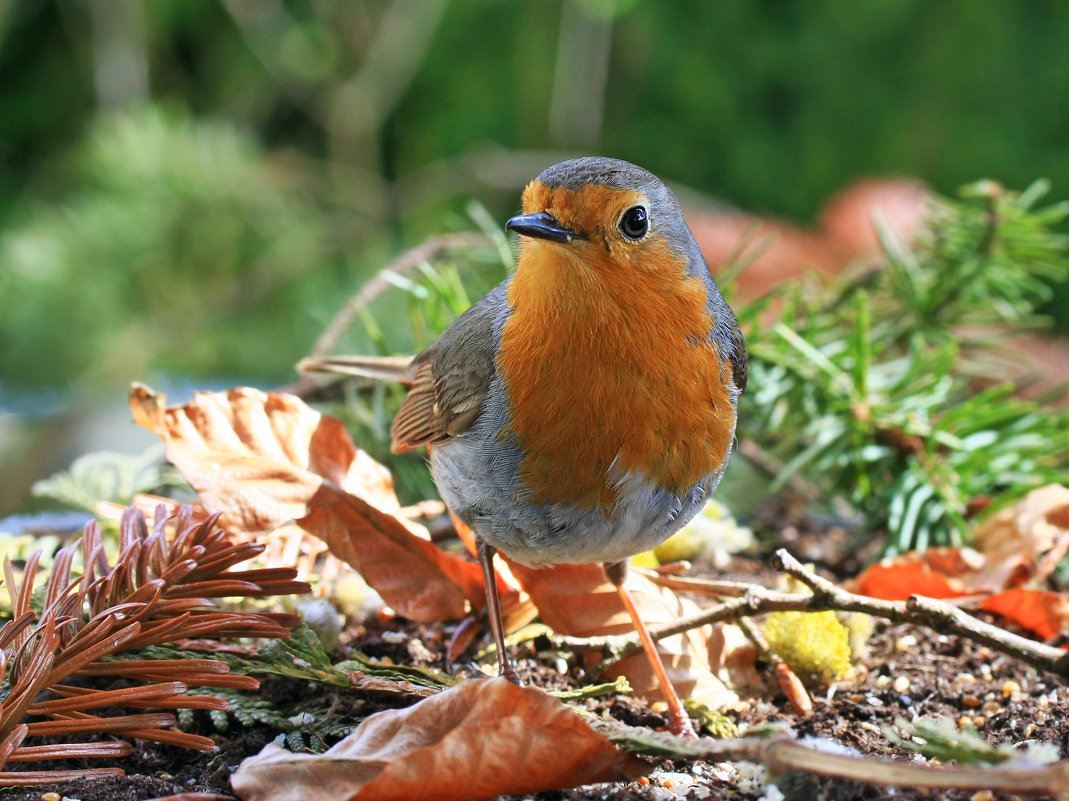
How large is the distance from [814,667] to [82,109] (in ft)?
15.1

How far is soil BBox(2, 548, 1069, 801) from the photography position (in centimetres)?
121

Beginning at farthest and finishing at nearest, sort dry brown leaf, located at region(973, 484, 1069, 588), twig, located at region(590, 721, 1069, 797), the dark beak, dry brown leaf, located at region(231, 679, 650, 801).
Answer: dry brown leaf, located at region(973, 484, 1069, 588) → the dark beak → dry brown leaf, located at region(231, 679, 650, 801) → twig, located at region(590, 721, 1069, 797)

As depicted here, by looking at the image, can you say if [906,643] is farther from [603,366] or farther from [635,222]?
[635,222]

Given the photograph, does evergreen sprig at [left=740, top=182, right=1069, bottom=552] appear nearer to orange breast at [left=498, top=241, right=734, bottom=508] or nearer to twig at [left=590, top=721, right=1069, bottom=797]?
orange breast at [left=498, top=241, right=734, bottom=508]

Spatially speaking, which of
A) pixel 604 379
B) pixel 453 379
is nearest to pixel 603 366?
pixel 604 379

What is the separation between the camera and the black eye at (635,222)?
1.52 m

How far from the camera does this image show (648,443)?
1.53 meters

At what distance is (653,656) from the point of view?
1570 millimetres

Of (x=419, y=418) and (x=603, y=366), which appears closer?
(x=603, y=366)

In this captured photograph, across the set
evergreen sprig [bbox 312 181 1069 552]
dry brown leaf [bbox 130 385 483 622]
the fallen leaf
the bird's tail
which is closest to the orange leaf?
the fallen leaf

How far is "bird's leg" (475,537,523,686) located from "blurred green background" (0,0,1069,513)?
64.1 inches

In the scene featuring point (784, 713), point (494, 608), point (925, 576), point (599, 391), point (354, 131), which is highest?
point (354, 131)

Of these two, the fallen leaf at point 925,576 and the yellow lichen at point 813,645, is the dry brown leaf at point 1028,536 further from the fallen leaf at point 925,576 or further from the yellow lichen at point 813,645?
the yellow lichen at point 813,645

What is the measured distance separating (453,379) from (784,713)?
747mm
